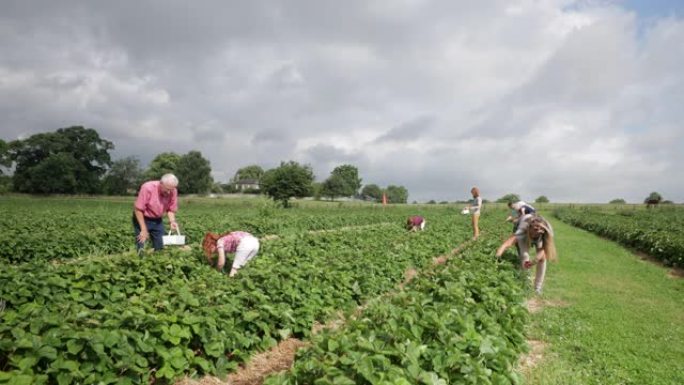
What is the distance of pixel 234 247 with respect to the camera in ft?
24.8

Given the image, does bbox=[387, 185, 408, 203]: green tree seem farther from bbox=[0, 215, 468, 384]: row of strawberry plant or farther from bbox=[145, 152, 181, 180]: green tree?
bbox=[0, 215, 468, 384]: row of strawberry plant

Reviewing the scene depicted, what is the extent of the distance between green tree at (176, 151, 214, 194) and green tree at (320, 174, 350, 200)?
84.9 ft

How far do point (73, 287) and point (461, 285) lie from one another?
5.35 meters

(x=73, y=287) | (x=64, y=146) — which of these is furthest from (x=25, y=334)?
(x=64, y=146)

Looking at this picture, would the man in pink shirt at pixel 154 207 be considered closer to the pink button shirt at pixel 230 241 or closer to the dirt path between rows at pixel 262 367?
the pink button shirt at pixel 230 241

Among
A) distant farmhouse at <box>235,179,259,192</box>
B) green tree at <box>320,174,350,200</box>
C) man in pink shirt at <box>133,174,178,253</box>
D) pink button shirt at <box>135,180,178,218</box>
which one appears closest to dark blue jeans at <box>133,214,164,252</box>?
man in pink shirt at <box>133,174,178,253</box>

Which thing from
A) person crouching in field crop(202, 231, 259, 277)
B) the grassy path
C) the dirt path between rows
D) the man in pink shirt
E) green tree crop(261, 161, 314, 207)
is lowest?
the dirt path between rows

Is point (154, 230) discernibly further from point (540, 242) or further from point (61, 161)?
point (61, 161)

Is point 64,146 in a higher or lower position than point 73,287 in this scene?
higher

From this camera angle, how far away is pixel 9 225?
Answer: 15.8 metres

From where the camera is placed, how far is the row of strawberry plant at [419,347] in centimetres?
295

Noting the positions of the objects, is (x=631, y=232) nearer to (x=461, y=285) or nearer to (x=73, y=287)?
(x=461, y=285)

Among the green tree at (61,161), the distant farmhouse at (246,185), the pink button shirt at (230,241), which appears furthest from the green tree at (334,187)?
the pink button shirt at (230,241)

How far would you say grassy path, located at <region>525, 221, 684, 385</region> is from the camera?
184 inches
